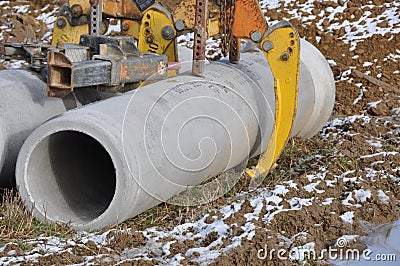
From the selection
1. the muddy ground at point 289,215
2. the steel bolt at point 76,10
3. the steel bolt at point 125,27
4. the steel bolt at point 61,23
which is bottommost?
the muddy ground at point 289,215

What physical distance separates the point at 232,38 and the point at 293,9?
5351mm

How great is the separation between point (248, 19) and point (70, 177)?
196 centimetres

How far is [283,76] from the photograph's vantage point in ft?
18.8

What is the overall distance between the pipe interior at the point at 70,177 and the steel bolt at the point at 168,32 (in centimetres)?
143

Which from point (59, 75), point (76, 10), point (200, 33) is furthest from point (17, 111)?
point (76, 10)

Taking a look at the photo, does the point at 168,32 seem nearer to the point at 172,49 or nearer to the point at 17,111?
the point at 172,49

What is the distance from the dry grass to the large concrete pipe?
8 centimetres

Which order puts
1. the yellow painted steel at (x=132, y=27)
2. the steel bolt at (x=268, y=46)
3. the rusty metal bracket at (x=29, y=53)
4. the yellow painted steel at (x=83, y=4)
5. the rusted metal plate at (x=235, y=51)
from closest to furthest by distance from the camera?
the rusty metal bracket at (x=29, y=53) < the steel bolt at (x=268, y=46) < the rusted metal plate at (x=235, y=51) < the yellow painted steel at (x=83, y=4) < the yellow painted steel at (x=132, y=27)

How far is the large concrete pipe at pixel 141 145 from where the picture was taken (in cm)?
440

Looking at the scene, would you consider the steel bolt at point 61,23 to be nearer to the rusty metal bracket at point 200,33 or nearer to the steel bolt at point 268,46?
→ the rusty metal bracket at point 200,33

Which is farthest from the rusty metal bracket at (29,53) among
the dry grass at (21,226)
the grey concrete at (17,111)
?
the dry grass at (21,226)

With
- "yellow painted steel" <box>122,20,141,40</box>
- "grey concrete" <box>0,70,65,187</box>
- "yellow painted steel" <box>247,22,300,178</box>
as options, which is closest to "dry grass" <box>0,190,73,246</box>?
"grey concrete" <box>0,70,65,187</box>

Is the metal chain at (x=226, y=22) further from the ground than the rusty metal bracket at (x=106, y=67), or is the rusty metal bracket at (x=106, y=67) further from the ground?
the metal chain at (x=226, y=22)

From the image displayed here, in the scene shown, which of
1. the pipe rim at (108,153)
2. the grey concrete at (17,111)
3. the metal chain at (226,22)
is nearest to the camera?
the pipe rim at (108,153)
